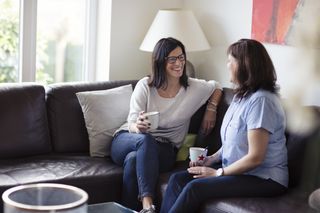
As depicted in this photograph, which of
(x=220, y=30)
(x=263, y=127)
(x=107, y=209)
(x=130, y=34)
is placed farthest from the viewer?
(x=130, y=34)

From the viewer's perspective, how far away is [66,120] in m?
2.99

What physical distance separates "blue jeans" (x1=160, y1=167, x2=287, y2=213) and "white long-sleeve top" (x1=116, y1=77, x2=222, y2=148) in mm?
580

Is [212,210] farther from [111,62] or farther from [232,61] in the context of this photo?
[111,62]

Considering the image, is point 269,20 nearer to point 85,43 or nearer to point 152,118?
point 152,118

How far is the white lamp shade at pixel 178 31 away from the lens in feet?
10.8

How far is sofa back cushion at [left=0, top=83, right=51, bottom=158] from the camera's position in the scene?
2.77m

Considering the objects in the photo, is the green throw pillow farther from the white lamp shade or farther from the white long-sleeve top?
the white lamp shade

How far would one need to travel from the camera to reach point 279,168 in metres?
2.32

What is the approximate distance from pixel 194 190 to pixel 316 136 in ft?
6.17

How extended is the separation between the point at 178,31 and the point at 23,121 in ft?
3.82

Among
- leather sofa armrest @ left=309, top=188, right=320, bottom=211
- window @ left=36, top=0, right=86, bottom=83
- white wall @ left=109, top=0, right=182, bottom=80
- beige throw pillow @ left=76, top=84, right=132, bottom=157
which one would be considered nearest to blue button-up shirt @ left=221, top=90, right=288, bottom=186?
beige throw pillow @ left=76, top=84, right=132, bottom=157

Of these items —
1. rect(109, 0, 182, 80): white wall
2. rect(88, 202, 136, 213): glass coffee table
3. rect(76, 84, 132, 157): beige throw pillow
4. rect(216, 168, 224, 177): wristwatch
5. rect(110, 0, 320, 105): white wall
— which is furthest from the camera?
rect(109, 0, 182, 80): white wall

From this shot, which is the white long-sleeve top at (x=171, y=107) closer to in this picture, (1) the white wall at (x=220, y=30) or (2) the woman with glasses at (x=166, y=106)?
(2) the woman with glasses at (x=166, y=106)

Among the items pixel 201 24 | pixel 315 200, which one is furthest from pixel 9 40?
pixel 315 200
